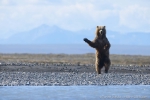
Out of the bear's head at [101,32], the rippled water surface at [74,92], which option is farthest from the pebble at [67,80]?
the bear's head at [101,32]

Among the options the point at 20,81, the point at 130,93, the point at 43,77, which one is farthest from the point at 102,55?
the point at 130,93

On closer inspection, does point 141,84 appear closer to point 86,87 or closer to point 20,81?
point 86,87

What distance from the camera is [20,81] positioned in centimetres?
2564

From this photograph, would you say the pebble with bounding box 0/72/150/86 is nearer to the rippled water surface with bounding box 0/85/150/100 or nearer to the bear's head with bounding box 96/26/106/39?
the rippled water surface with bounding box 0/85/150/100

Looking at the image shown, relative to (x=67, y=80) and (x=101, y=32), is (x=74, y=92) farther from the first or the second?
(x=101, y=32)

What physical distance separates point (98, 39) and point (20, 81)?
17.7ft

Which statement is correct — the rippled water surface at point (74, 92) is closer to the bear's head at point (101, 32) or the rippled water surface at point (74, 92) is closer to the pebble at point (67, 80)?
the pebble at point (67, 80)

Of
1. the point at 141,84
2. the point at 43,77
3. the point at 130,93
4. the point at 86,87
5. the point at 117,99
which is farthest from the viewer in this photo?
the point at 43,77

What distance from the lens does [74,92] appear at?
2141 centimetres

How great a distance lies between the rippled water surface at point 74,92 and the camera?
1983 centimetres

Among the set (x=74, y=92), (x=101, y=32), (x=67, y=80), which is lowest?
(x=74, y=92)

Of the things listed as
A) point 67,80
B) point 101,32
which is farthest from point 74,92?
point 101,32

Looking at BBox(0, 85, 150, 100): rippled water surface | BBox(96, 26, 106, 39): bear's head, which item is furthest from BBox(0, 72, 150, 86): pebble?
BBox(96, 26, 106, 39): bear's head

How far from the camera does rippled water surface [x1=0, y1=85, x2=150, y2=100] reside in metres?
19.8
